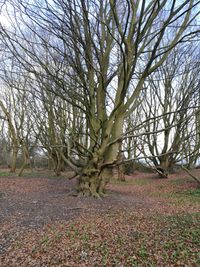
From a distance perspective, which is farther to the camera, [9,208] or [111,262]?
[9,208]

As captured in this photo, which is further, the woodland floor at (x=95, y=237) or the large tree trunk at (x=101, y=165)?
the large tree trunk at (x=101, y=165)

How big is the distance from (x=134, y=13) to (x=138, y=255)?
7.04 metres

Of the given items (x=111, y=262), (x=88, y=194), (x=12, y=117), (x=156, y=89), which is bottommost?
(x=111, y=262)

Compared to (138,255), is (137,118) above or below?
above

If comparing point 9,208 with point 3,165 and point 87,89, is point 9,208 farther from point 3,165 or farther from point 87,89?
point 3,165

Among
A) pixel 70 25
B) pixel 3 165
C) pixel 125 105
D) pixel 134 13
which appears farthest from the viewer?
pixel 3 165

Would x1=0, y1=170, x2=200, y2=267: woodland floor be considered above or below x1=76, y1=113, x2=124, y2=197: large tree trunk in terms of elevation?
below

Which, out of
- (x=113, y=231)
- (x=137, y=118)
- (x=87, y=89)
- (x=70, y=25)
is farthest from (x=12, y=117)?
(x=113, y=231)

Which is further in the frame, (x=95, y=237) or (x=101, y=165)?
(x=101, y=165)

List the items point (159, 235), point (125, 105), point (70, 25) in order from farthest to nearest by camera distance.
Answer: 1. point (125, 105)
2. point (70, 25)
3. point (159, 235)

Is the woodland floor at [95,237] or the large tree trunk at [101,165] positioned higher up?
the large tree trunk at [101,165]

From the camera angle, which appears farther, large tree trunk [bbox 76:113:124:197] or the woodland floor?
large tree trunk [bbox 76:113:124:197]

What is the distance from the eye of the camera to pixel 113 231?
4836 mm

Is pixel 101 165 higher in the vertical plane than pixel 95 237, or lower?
higher
